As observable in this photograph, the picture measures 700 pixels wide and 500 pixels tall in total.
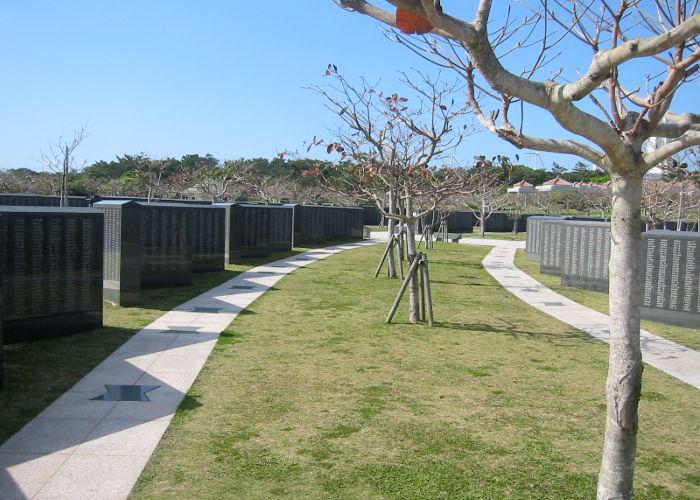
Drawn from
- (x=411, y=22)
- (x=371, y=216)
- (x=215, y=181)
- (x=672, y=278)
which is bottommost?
(x=672, y=278)

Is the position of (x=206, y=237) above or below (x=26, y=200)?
below

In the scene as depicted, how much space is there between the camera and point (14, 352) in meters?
7.92

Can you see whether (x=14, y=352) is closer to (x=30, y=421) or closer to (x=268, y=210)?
(x=30, y=421)

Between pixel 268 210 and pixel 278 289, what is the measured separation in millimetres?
8192

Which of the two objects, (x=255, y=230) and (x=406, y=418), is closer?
(x=406, y=418)

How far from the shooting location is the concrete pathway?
Result: 15.0ft

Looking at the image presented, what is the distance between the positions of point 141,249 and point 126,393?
6.84 meters

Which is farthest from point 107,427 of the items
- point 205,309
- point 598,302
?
point 598,302

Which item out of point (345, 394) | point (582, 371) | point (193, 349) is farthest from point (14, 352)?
point (582, 371)

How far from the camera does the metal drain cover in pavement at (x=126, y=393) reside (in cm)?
646

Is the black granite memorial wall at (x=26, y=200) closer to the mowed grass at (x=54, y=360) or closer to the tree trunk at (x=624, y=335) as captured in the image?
the mowed grass at (x=54, y=360)

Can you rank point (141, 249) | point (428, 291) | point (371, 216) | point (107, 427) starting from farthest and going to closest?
point (371, 216), point (141, 249), point (428, 291), point (107, 427)

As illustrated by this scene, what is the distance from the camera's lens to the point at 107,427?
5.66 metres

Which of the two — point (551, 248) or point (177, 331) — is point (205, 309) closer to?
point (177, 331)
